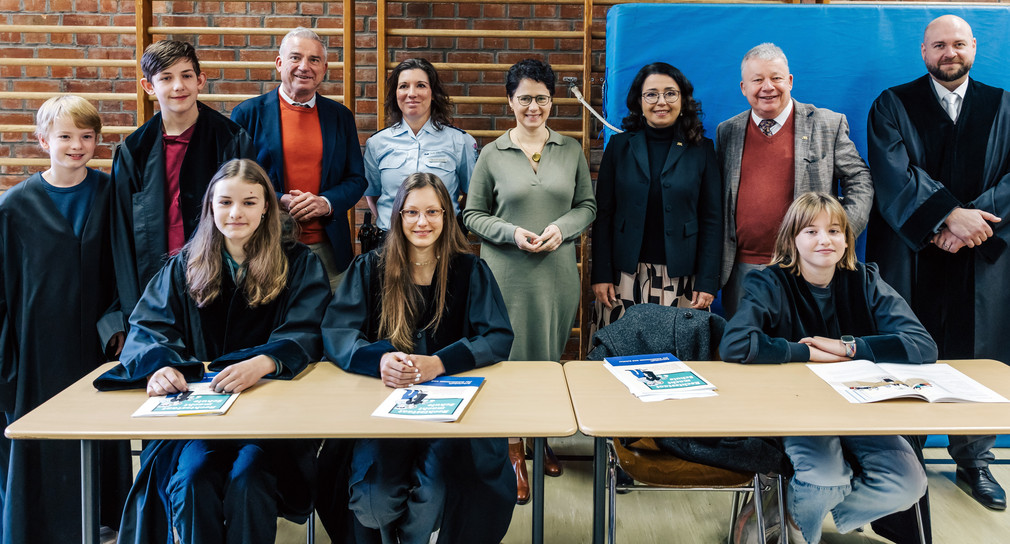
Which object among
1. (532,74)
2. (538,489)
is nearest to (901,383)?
(538,489)

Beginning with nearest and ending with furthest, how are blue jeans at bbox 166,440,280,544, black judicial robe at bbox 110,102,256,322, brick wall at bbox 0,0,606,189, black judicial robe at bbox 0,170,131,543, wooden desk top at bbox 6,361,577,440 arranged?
wooden desk top at bbox 6,361,577,440
blue jeans at bbox 166,440,280,544
black judicial robe at bbox 0,170,131,543
black judicial robe at bbox 110,102,256,322
brick wall at bbox 0,0,606,189

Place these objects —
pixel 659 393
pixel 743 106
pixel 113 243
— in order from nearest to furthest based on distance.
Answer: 1. pixel 659 393
2. pixel 113 243
3. pixel 743 106

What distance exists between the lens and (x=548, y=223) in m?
2.65

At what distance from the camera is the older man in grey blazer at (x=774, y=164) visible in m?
2.65

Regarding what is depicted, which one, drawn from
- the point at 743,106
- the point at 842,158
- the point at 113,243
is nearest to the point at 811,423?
the point at 842,158

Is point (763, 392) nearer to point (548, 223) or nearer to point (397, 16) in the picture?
point (548, 223)

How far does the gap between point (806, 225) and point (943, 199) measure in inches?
30.1

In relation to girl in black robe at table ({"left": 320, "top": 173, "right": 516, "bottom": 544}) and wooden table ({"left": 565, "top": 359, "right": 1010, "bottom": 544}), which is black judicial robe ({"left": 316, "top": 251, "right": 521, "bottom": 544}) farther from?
wooden table ({"left": 565, "top": 359, "right": 1010, "bottom": 544})

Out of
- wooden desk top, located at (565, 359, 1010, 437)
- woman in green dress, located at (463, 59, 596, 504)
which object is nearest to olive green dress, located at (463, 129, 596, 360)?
woman in green dress, located at (463, 59, 596, 504)

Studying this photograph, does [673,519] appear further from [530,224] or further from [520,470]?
[530,224]

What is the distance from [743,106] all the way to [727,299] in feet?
2.92

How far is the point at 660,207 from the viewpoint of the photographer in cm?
269

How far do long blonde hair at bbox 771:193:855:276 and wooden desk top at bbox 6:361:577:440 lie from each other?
34.6 inches

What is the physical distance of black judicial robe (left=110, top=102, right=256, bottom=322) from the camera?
2.31m
